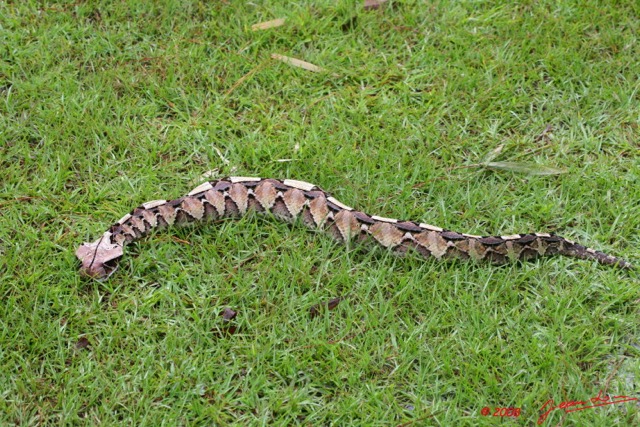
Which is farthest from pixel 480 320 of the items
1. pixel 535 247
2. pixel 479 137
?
pixel 479 137

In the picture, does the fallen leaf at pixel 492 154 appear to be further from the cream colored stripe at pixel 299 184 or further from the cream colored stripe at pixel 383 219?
the cream colored stripe at pixel 299 184

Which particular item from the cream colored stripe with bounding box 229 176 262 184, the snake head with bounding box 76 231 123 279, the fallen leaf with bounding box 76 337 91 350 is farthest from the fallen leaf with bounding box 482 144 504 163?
the fallen leaf with bounding box 76 337 91 350

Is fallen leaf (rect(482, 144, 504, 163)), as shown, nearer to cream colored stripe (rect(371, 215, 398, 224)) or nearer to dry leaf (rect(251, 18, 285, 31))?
cream colored stripe (rect(371, 215, 398, 224))

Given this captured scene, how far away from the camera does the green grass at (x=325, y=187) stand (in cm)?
544

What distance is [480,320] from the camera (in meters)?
5.85

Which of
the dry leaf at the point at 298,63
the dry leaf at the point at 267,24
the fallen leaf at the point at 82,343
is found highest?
the dry leaf at the point at 267,24

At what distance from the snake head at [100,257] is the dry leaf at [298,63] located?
3.06 meters

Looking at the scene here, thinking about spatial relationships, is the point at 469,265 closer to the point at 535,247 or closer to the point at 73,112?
the point at 535,247

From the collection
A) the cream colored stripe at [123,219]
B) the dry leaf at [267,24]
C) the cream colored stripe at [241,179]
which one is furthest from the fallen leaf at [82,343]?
the dry leaf at [267,24]

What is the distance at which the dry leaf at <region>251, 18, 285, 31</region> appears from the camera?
851 centimetres

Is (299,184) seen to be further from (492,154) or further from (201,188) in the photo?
(492,154)

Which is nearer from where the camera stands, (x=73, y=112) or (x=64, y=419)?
(x=64, y=419)

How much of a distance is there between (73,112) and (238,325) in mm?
3097

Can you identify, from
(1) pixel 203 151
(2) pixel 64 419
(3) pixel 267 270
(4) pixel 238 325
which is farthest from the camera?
(1) pixel 203 151
